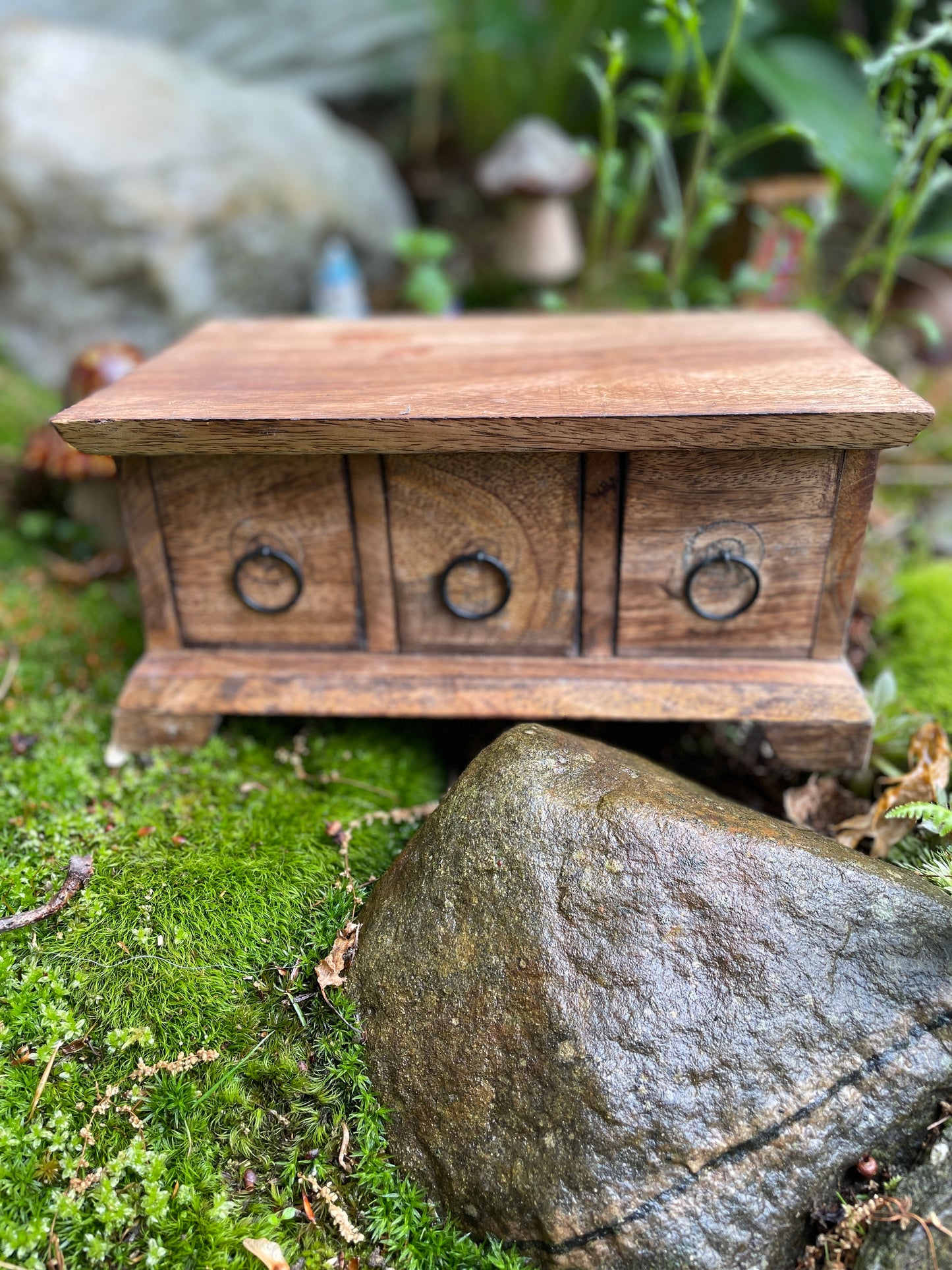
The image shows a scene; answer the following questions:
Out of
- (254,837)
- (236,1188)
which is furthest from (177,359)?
(236,1188)

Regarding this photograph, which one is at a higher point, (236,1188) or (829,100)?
(829,100)

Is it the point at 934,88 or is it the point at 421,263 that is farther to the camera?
the point at 421,263

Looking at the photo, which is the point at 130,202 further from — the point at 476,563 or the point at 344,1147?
the point at 344,1147

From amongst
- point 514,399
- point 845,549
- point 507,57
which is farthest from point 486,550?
point 507,57

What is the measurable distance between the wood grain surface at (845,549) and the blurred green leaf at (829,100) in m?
2.17

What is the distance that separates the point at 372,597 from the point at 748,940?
3.82 feet

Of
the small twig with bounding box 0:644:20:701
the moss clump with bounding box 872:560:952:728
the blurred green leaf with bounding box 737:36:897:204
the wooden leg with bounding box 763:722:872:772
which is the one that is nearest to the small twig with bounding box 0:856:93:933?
the small twig with bounding box 0:644:20:701

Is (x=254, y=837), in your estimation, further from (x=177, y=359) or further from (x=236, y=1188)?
(x=177, y=359)

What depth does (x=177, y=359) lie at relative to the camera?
2.44 meters

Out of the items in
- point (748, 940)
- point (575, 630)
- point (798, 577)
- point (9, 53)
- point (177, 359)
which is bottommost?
point (748, 940)

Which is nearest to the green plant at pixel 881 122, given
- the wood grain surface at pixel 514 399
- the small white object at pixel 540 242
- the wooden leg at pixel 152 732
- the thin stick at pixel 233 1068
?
the wood grain surface at pixel 514 399

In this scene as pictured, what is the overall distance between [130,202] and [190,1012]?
368 cm

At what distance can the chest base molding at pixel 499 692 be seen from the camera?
224 cm

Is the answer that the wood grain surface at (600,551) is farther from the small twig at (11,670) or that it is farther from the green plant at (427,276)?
the green plant at (427,276)
